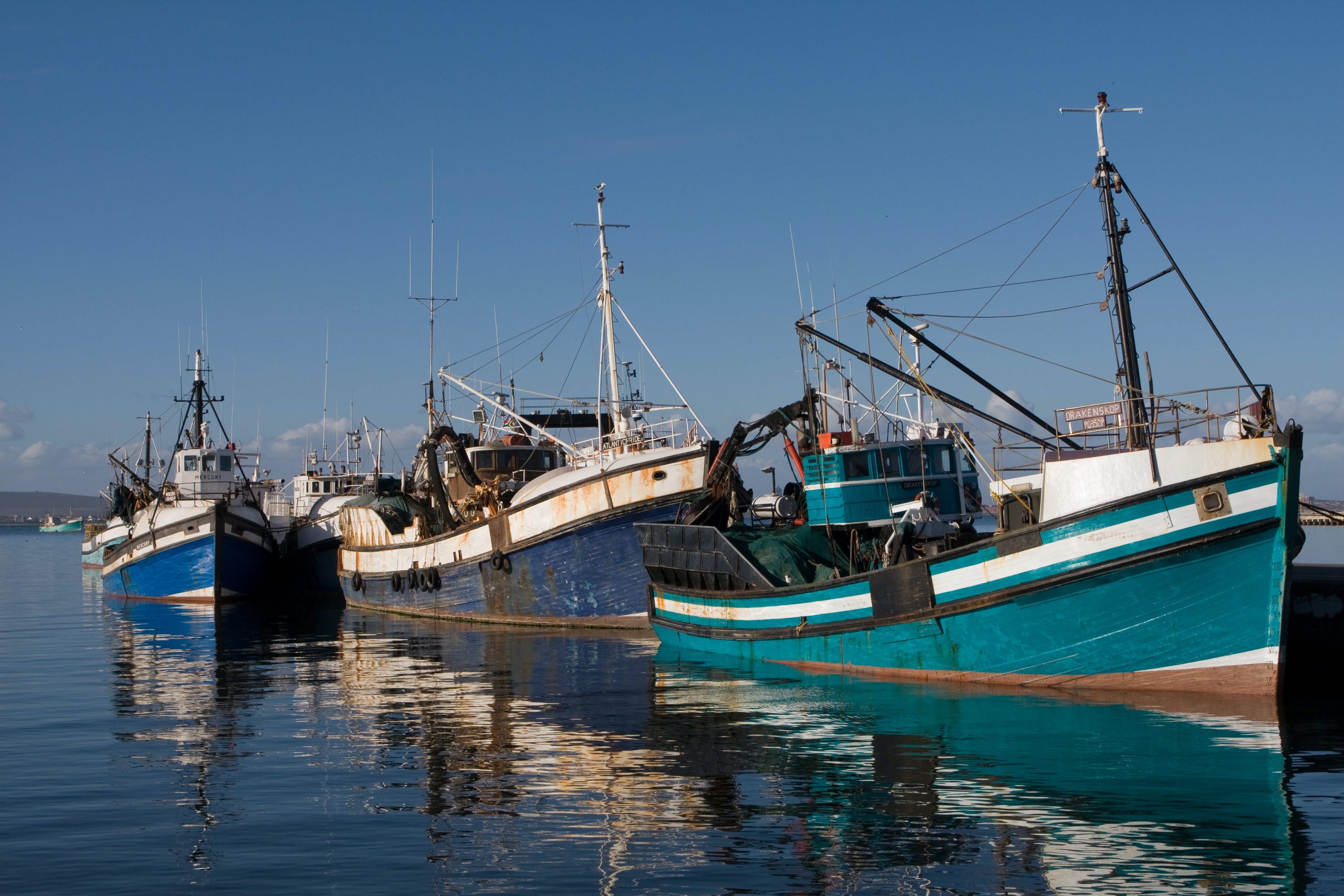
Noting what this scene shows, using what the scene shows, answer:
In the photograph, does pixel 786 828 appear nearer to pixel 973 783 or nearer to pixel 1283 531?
pixel 973 783

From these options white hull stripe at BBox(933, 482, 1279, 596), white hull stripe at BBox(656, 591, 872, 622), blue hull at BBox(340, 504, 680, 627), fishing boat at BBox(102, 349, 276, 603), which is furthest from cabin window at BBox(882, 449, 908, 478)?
fishing boat at BBox(102, 349, 276, 603)

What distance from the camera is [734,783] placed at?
1238 centimetres

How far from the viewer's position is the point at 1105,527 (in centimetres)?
1563

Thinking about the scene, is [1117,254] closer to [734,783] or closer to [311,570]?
[734,783]

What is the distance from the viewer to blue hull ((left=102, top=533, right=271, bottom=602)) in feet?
141

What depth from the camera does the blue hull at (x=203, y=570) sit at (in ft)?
141

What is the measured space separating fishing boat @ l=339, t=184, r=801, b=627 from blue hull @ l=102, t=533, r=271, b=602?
573 centimetres

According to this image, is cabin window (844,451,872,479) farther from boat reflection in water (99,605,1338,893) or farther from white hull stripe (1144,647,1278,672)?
white hull stripe (1144,647,1278,672)

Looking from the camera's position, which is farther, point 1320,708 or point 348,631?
point 348,631

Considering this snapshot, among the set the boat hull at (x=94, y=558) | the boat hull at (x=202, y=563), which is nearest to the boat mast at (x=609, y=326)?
the boat hull at (x=202, y=563)

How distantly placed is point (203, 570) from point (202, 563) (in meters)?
0.29

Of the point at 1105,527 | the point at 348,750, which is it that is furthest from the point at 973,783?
the point at 348,750

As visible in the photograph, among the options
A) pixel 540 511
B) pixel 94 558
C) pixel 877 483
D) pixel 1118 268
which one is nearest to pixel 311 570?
pixel 540 511

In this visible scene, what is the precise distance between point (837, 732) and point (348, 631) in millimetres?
20997
